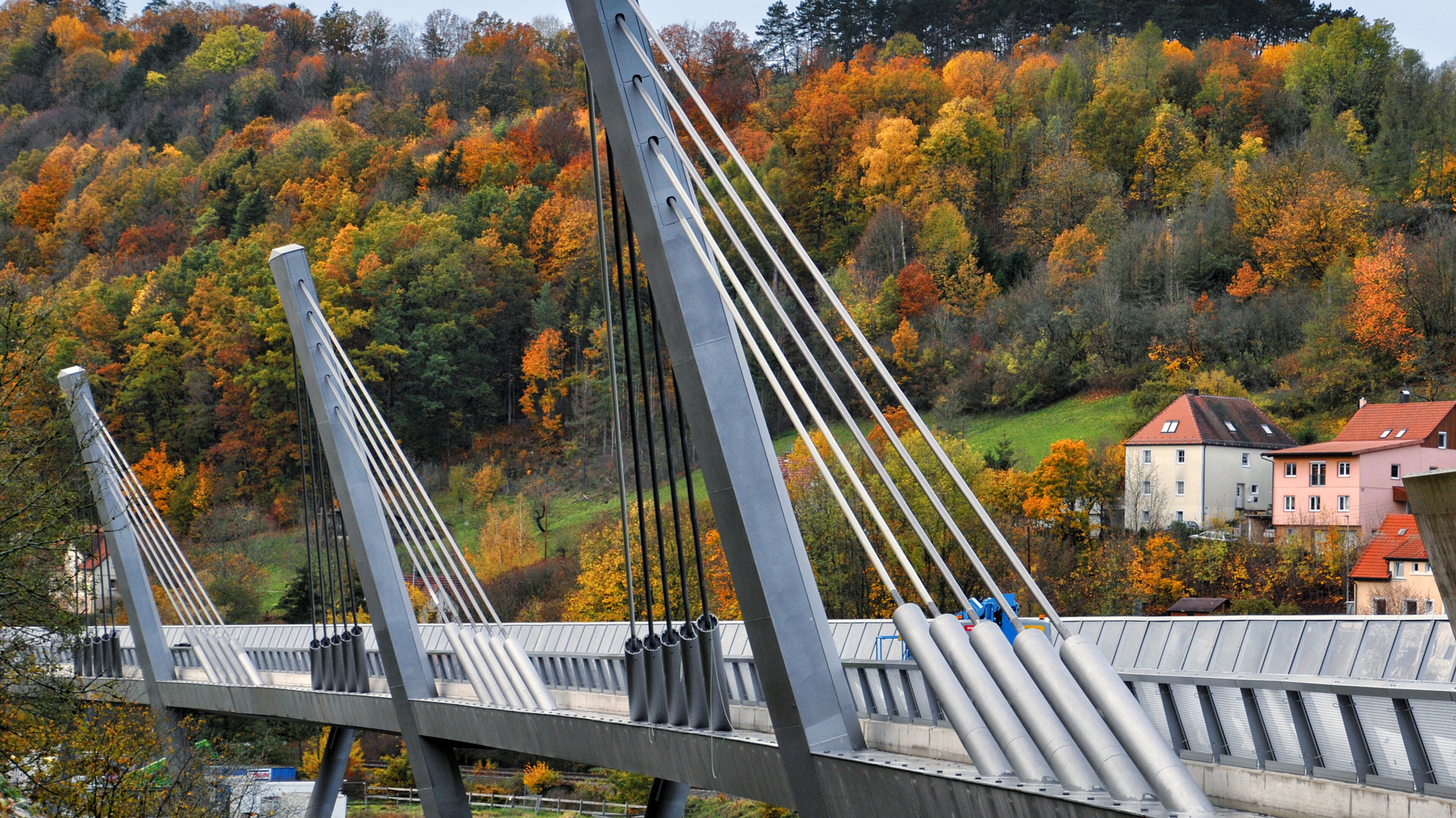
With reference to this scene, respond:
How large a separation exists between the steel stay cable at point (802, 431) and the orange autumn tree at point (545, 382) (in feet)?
211

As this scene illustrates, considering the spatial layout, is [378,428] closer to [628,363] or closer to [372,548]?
[372,548]

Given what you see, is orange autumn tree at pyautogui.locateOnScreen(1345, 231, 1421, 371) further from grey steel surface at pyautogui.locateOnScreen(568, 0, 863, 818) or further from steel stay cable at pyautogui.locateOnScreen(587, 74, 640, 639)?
grey steel surface at pyautogui.locateOnScreen(568, 0, 863, 818)

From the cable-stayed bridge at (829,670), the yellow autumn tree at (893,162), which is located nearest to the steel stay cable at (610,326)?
the cable-stayed bridge at (829,670)

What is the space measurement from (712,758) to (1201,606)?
35746 millimetres

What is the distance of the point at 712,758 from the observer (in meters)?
13.4

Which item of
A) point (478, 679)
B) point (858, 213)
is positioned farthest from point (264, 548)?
point (478, 679)

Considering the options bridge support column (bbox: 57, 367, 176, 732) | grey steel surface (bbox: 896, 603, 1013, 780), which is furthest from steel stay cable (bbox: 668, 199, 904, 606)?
bridge support column (bbox: 57, 367, 176, 732)

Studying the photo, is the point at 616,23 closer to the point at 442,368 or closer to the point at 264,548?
the point at 264,548

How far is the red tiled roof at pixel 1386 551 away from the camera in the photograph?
4406cm

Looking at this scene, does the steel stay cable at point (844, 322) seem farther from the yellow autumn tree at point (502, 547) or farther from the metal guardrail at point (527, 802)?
the yellow autumn tree at point (502, 547)

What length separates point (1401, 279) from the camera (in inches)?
2438

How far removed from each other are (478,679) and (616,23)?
35.1 ft

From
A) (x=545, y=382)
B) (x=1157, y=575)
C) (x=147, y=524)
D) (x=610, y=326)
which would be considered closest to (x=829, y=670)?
(x=610, y=326)

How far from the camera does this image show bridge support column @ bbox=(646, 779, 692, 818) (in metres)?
19.1
